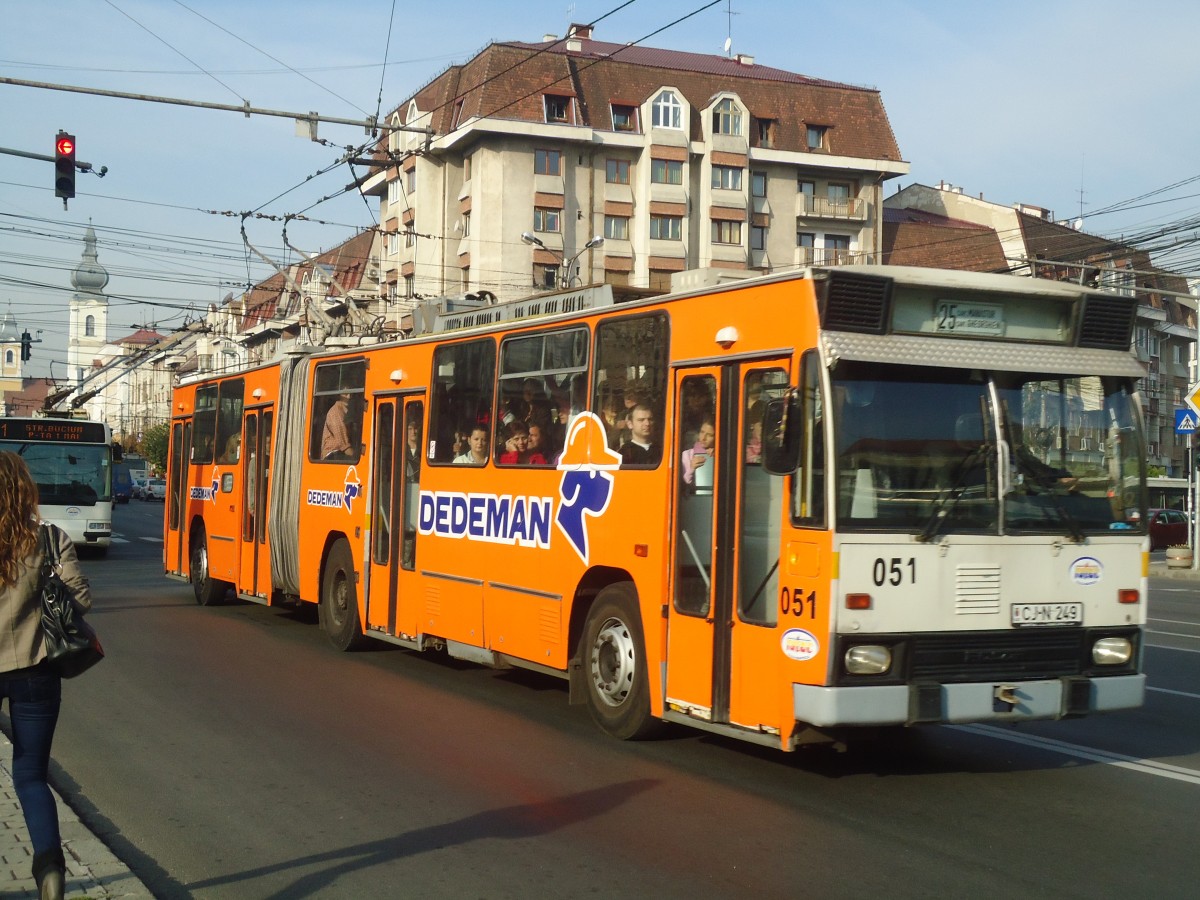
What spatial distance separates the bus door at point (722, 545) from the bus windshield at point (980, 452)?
0.60 meters

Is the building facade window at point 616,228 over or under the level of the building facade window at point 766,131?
under

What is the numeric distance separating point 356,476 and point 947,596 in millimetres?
8010

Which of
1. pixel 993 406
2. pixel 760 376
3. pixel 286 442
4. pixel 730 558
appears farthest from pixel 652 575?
pixel 286 442

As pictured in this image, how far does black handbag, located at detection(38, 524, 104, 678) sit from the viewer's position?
17.1 ft

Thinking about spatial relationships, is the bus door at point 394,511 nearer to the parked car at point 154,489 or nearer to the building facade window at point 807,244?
the building facade window at point 807,244

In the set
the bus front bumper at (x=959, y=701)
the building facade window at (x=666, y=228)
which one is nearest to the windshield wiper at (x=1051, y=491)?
the bus front bumper at (x=959, y=701)

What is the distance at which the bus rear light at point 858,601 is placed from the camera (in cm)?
A: 738

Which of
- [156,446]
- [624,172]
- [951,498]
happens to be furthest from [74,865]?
[156,446]

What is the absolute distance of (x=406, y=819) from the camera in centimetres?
720

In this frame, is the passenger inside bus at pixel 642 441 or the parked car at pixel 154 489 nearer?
the passenger inside bus at pixel 642 441

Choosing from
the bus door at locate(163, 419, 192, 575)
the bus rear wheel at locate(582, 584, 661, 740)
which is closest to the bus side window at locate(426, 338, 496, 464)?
the bus rear wheel at locate(582, 584, 661, 740)

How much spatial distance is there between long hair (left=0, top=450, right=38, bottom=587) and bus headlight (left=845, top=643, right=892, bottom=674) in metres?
4.20

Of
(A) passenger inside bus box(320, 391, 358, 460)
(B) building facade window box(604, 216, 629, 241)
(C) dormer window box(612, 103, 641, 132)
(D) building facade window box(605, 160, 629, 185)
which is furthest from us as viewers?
(C) dormer window box(612, 103, 641, 132)

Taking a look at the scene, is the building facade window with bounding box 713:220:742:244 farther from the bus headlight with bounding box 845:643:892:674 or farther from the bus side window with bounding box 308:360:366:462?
the bus headlight with bounding box 845:643:892:674
